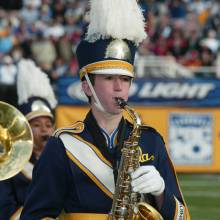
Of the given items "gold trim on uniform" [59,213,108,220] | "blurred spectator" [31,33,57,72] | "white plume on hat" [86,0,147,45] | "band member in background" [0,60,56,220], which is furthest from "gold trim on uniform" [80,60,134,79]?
"blurred spectator" [31,33,57,72]

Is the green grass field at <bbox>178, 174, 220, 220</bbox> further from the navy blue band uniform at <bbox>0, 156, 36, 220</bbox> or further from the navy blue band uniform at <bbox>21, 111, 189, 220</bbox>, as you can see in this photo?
the navy blue band uniform at <bbox>21, 111, 189, 220</bbox>

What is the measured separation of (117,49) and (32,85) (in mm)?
3216

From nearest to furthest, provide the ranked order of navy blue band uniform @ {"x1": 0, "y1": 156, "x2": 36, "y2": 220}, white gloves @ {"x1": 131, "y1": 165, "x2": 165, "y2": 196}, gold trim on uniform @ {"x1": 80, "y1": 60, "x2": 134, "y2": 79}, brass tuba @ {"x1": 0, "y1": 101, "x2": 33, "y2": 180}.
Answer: white gloves @ {"x1": 131, "y1": 165, "x2": 165, "y2": 196} → gold trim on uniform @ {"x1": 80, "y1": 60, "x2": 134, "y2": 79} → brass tuba @ {"x1": 0, "y1": 101, "x2": 33, "y2": 180} → navy blue band uniform @ {"x1": 0, "y1": 156, "x2": 36, "y2": 220}

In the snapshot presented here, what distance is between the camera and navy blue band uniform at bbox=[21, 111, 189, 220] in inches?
176

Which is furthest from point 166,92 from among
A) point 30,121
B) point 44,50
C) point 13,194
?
point 13,194

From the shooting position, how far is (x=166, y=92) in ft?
52.4

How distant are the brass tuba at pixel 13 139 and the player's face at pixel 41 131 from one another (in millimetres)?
661

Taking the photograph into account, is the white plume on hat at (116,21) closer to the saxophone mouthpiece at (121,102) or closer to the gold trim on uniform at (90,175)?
the saxophone mouthpiece at (121,102)

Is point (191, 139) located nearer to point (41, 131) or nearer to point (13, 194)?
point (41, 131)

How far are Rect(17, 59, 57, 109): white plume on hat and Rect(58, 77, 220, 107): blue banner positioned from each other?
779 centimetres

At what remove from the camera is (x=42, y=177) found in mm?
4496

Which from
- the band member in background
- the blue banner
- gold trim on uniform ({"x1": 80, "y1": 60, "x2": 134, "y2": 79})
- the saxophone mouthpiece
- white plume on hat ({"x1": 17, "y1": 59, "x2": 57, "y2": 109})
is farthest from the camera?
the blue banner

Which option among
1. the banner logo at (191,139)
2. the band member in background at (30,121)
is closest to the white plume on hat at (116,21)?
the band member in background at (30,121)

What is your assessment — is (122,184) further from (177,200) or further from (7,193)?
(7,193)
